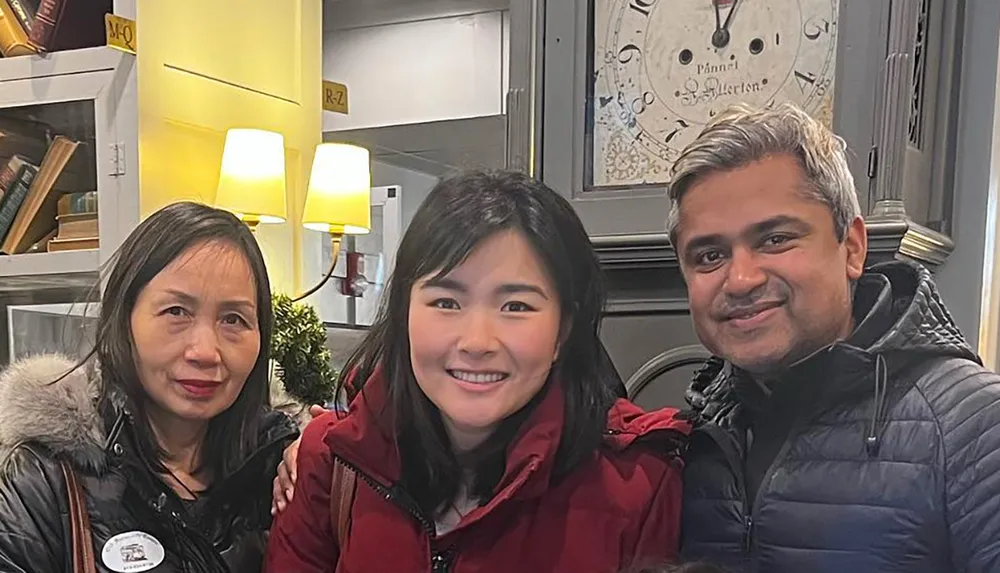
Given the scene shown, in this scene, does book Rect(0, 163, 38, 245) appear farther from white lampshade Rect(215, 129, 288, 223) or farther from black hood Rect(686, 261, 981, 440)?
black hood Rect(686, 261, 981, 440)

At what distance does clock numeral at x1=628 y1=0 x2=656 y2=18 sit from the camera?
1588 mm

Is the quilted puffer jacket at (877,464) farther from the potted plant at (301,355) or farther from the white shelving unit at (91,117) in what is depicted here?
the white shelving unit at (91,117)

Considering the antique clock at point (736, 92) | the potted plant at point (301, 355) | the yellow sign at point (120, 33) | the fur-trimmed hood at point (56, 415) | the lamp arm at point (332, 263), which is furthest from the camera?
the lamp arm at point (332, 263)

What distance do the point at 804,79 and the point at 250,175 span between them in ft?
5.05

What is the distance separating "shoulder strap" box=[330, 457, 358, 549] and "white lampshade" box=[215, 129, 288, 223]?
1.42 meters

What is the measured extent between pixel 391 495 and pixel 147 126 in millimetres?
1626

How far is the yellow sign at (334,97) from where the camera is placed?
3.19 meters

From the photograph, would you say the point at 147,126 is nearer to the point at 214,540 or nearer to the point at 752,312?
the point at 214,540

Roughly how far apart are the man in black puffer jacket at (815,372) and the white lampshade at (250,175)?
1.63 meters

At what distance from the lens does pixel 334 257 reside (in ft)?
9.39

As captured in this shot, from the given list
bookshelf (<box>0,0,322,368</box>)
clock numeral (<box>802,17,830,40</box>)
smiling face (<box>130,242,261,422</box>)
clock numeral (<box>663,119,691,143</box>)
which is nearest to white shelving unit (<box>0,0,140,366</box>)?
bookshelf (<box>0,0,322,368</box>)

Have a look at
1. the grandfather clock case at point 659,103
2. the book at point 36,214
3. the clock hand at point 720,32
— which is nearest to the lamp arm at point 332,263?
the book at point 36,214

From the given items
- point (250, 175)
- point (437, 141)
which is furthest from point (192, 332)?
point (437, 141)

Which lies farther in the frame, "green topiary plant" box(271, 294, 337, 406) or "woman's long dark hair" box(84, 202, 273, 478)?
"green topiary plant" box(271, 294, 337, 406)
